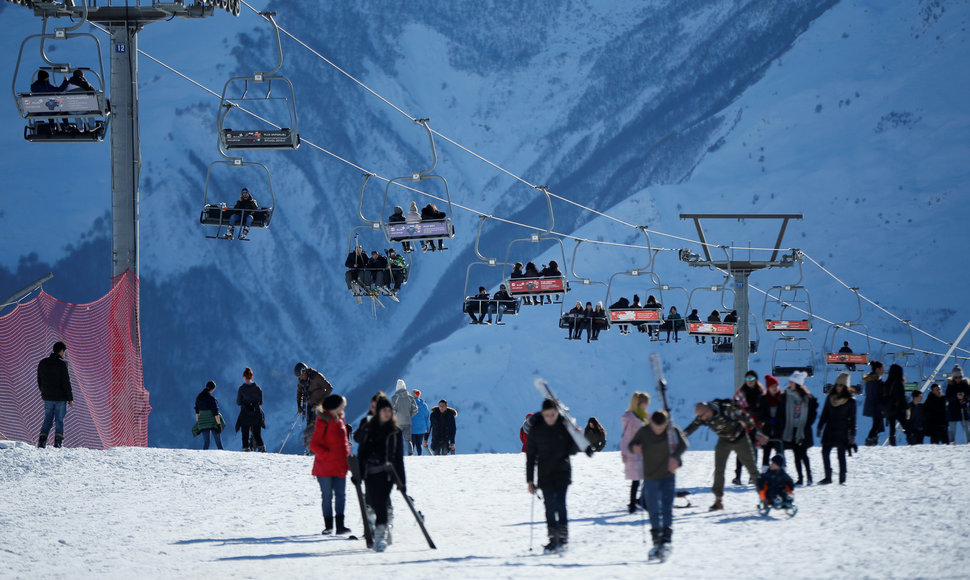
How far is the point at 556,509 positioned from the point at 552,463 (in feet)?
1.44

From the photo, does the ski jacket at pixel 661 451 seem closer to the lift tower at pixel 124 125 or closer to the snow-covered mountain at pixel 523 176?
the lift tower at pixel 124 125

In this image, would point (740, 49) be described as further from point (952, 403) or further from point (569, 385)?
point (952, 403)

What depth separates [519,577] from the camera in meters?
9.05

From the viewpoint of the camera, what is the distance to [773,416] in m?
14.8

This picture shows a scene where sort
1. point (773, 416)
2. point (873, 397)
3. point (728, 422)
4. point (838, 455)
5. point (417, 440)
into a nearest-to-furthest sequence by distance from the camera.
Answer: point (728, 422), point (773, 416), point (838, 455), point (873, 397), point (417, 440)

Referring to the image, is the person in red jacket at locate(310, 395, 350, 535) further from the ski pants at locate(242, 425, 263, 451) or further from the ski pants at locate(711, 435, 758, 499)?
the ski pants at locate(242, 425, 263, 451)

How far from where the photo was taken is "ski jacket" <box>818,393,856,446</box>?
14.8 m

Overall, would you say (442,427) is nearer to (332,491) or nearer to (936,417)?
(936,417)

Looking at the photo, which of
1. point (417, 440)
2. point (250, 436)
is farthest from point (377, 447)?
point (417, 440)

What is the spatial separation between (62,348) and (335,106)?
68833mm

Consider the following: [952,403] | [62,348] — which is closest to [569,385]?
[952,403]

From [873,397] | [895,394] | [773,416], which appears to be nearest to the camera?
[773,416]

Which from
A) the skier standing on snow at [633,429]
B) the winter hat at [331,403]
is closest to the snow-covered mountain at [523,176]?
the skier standing on snow at [633,429]

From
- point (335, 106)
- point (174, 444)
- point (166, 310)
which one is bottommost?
point (174, 444)
